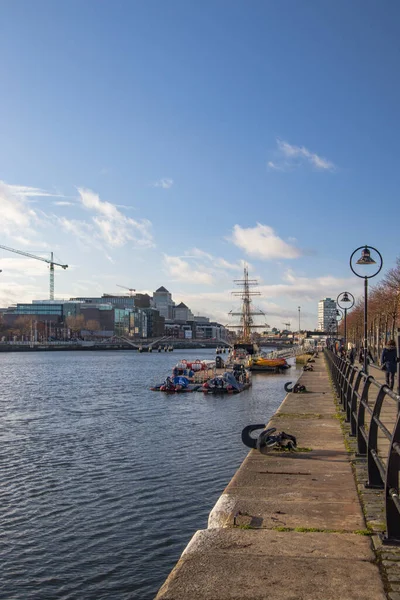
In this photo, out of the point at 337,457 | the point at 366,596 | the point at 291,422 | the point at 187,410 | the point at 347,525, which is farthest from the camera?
the point at 187,410

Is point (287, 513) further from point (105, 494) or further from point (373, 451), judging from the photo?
point (105, 494)

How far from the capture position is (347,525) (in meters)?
7.63

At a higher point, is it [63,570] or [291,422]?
[291,422]

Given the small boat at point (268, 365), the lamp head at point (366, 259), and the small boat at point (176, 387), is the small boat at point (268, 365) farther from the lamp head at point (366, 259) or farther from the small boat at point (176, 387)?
the lamp head at point (366, 259)

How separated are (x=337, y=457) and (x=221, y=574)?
6.81 m

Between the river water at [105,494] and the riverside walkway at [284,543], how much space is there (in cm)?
394

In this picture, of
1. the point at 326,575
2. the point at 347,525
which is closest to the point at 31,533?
the point at 347,525

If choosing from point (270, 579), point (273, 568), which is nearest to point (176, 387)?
point (273, 568)

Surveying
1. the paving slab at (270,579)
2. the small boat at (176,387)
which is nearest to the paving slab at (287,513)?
the paving slab at (270,579)

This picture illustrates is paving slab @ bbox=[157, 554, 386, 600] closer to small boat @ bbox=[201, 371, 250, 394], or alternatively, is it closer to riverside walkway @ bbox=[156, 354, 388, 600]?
riverside walkway @ bbox=[156, 354, 388, 600]

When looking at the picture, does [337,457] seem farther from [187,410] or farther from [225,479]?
[187,410]

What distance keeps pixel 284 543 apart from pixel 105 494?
13.1m

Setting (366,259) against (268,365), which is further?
(268,365)

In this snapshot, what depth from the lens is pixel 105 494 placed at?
62.3ft
